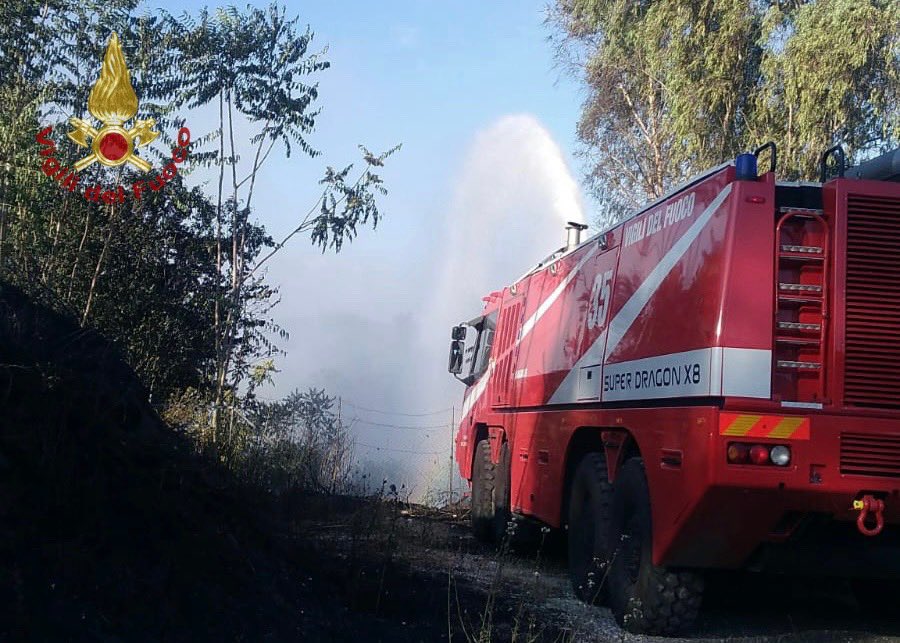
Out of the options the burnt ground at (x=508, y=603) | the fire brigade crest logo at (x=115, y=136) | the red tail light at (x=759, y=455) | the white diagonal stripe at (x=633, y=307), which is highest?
the fire brigade crest logo at (x=115, y=136)

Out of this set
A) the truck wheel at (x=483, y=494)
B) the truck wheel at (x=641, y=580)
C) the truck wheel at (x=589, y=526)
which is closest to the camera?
the truck wheel at (x=641, y=580)

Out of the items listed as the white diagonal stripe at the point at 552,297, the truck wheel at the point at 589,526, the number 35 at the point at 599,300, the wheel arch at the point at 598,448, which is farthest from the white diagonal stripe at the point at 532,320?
the truck wheel at the point at 589,526

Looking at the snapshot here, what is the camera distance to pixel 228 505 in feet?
20.4

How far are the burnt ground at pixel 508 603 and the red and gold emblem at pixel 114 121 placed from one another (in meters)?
7.63

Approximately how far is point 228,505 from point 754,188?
12.6ft

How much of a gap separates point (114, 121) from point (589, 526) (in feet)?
35.0

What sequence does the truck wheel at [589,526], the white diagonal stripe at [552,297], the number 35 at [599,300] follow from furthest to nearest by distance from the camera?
the white diagonal stripe at [552,297] → the number 35 at [599,300] → the truck wheel at [589,526]

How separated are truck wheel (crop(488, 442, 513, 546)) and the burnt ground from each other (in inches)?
49.8

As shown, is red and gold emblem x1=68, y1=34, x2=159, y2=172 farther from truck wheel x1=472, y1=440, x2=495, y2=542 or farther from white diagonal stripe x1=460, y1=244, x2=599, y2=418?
truck wheel x1=472, y1=440, x2=495, y2=542

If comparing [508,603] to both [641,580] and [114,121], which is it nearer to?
[641,580]

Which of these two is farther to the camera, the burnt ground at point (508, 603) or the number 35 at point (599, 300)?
the number 35 at point (599, 300)

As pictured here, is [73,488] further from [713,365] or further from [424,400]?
[424,400]

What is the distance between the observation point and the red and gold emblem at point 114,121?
14.6 meters

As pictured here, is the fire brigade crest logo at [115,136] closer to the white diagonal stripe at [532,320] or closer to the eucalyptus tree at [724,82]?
the white diagonal stripe at [532,320]
